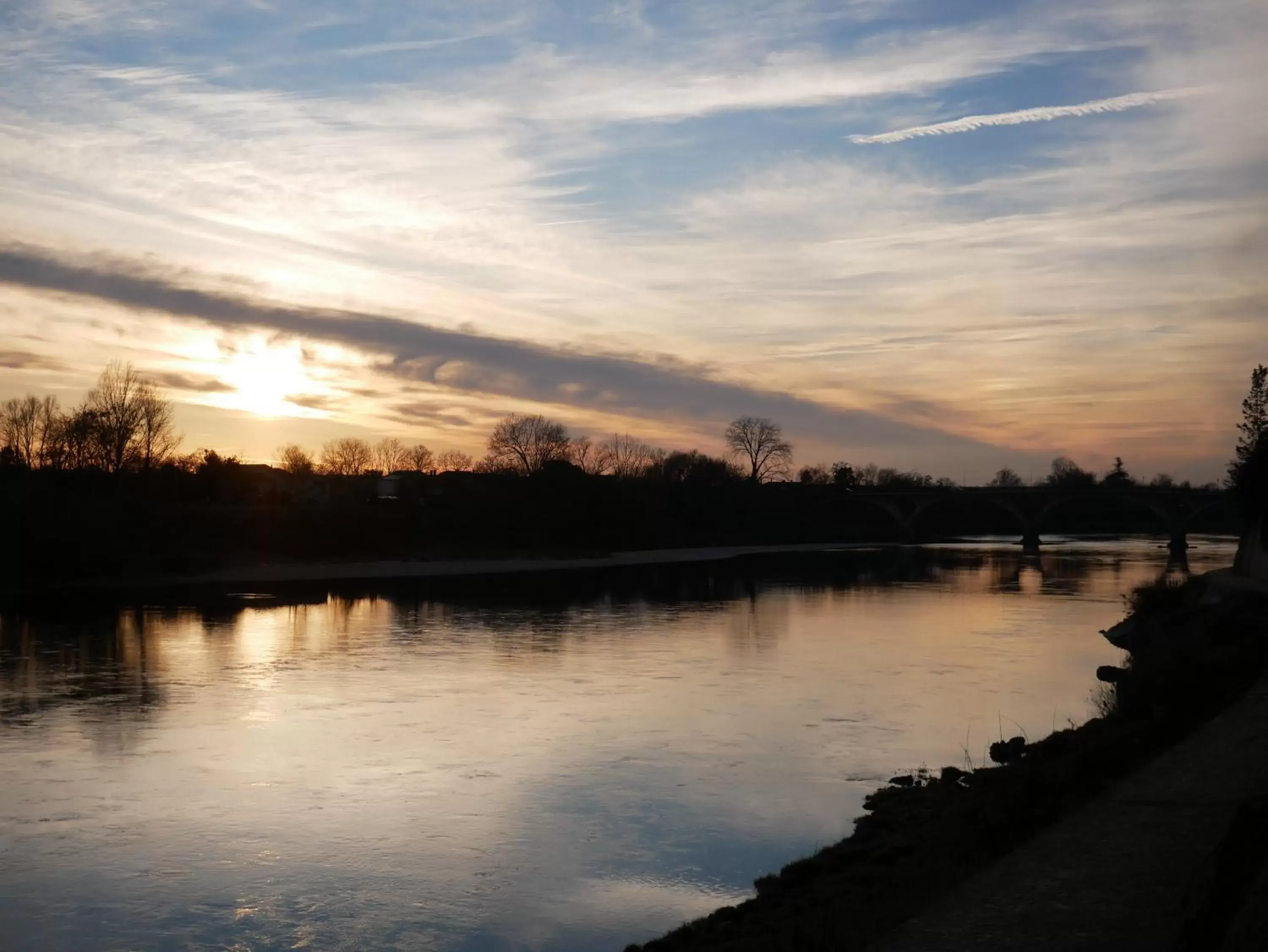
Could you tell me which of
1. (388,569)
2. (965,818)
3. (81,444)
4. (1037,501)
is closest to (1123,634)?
(965,818)

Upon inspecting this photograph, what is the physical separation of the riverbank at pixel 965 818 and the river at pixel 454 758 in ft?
2.66

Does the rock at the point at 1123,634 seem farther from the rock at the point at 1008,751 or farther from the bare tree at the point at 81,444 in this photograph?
the bare tree at the point at 81,444

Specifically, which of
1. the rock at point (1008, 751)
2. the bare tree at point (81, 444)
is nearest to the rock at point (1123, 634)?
the rock at point (1008, 751)

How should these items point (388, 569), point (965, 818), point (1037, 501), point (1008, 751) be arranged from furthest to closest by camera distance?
point (1037, 501) → point (388, 569) → point (1008, 751) → point (965, 818)

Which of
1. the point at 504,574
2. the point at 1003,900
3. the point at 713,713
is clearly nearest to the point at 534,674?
the point at 713,713

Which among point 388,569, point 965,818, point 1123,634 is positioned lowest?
point 1123,634

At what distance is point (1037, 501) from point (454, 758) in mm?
108872

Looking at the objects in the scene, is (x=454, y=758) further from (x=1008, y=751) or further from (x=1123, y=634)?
(x=1123, y=634)

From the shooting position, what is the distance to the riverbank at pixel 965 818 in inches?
381

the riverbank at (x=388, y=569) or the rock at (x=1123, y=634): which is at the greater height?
the riverbank at (x=388, y=569)

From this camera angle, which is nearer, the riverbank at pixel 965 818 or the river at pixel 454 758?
the riverbank at pixel 965 818

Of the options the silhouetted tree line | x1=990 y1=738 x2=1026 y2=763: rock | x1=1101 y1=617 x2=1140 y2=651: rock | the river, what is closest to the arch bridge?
the silhouetted tree line

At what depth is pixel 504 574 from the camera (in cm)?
6625

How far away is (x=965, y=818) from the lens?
41.2 feet
